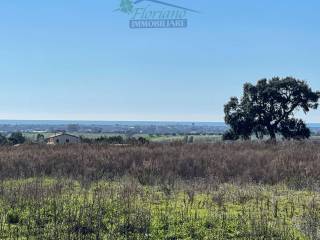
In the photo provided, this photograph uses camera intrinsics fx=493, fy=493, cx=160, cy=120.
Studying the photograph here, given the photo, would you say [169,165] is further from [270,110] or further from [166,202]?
[270,110]

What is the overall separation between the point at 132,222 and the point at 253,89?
45933mm

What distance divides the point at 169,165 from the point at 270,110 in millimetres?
36594

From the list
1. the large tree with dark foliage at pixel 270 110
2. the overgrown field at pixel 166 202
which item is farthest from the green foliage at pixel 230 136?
the overgrown field at pixel 166 202

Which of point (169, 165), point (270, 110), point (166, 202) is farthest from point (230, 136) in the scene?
point (166, 202)

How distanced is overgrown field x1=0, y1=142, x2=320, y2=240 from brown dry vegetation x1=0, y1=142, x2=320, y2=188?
1.6 inches

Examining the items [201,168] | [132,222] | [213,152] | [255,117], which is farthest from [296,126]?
[132,222]

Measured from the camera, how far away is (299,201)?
10.3 meters

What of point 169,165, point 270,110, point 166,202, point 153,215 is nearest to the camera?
point 153,215

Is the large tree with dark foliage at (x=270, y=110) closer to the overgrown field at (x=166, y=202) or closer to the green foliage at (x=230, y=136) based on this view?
the green foliage at (x=230, y=136)

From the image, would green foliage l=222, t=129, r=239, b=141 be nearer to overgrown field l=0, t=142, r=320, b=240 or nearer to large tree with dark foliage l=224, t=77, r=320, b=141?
large tree with dark foliage l=224, t=77, r=320, b=141

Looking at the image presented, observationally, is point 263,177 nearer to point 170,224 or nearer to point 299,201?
point 299,201

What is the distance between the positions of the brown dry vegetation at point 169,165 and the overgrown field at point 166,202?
0.04m

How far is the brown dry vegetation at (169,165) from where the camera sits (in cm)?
1495

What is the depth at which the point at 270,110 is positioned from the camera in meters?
51.8
